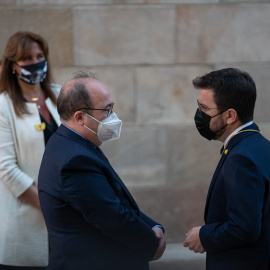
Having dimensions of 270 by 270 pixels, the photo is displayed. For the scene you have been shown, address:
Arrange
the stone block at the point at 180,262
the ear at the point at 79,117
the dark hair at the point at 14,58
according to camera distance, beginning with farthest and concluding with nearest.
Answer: the stone block at the point at 180,262
the dark hair at the point at 14,58
the ear at the point at 79,117

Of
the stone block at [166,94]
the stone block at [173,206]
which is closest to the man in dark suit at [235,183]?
the stone block at [166,94]

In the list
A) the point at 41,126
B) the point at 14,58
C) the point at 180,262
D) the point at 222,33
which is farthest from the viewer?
the point at 222,33

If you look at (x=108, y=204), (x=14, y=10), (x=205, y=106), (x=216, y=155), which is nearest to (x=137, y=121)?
(x=216, y=155)

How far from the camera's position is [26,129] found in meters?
3.76

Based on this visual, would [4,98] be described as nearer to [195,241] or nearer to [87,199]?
[87,199]

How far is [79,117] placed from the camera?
2.77m

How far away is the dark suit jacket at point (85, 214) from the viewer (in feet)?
8.33

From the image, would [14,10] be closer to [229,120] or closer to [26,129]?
[26,129]

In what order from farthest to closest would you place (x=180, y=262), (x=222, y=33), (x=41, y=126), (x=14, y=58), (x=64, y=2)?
1. (x=222, y=33)
2. (x=64, y=2)
3. (x=180, y=262)
4. (x=14, y=58)
5. (x=41, y=126)

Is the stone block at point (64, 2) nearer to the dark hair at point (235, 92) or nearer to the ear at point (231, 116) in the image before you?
the dark hair at point (235, 92)

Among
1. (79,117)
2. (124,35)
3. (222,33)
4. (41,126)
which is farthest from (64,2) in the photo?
(79,117)

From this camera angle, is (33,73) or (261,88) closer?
(33,73)

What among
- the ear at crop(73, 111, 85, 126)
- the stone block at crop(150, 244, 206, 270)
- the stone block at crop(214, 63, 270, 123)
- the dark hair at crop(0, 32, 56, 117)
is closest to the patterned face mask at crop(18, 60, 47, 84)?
the dark hair at crop(0, 32, 56, 117)

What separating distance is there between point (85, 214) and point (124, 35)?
10.5 ft
